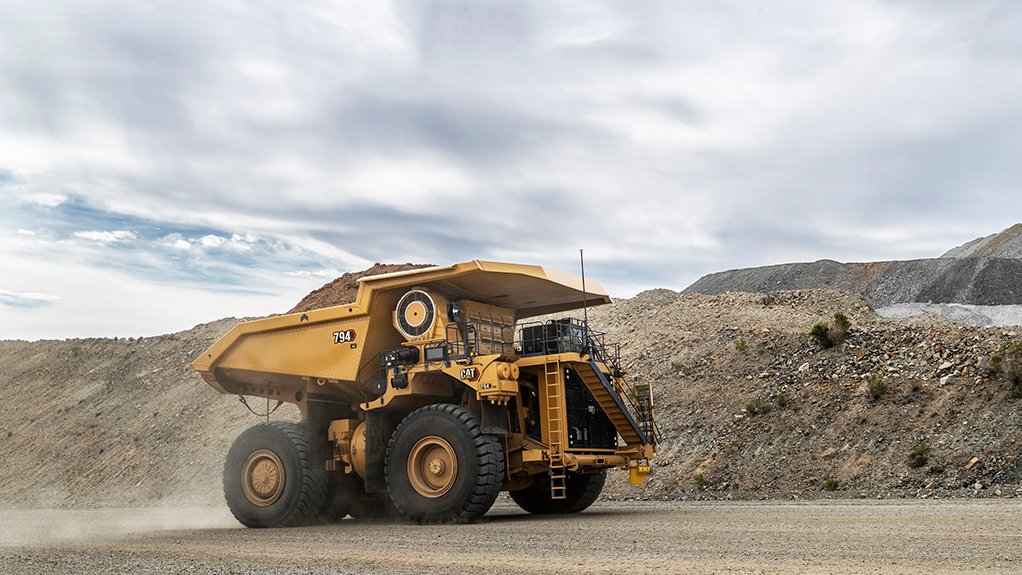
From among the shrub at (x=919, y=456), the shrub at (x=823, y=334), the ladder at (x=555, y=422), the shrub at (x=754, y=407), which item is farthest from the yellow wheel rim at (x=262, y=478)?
the shrub at (x=823, y=334)

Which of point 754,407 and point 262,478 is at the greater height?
point 754,407

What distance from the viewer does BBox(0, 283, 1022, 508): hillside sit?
1847 cm

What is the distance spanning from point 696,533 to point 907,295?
4436 cm

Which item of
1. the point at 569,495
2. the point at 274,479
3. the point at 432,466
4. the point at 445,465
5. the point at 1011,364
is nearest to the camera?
the point at 445,465

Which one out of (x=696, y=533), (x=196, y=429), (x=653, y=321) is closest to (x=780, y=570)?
(x=696, y=533)

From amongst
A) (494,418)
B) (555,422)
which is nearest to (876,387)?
(555,422)

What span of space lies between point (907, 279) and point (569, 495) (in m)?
42.2

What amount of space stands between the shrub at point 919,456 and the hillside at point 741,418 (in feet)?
0.38

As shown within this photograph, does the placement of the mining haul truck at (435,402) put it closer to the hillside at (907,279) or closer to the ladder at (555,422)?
the ladder at (555,422)

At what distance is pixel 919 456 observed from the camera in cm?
1792

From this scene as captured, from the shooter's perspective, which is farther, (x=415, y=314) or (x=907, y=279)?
(x=907, y=279)

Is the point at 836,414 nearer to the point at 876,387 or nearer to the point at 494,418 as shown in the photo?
the point at 876,387

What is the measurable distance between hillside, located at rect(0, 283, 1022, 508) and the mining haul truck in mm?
6026

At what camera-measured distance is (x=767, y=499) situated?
17.5 m
